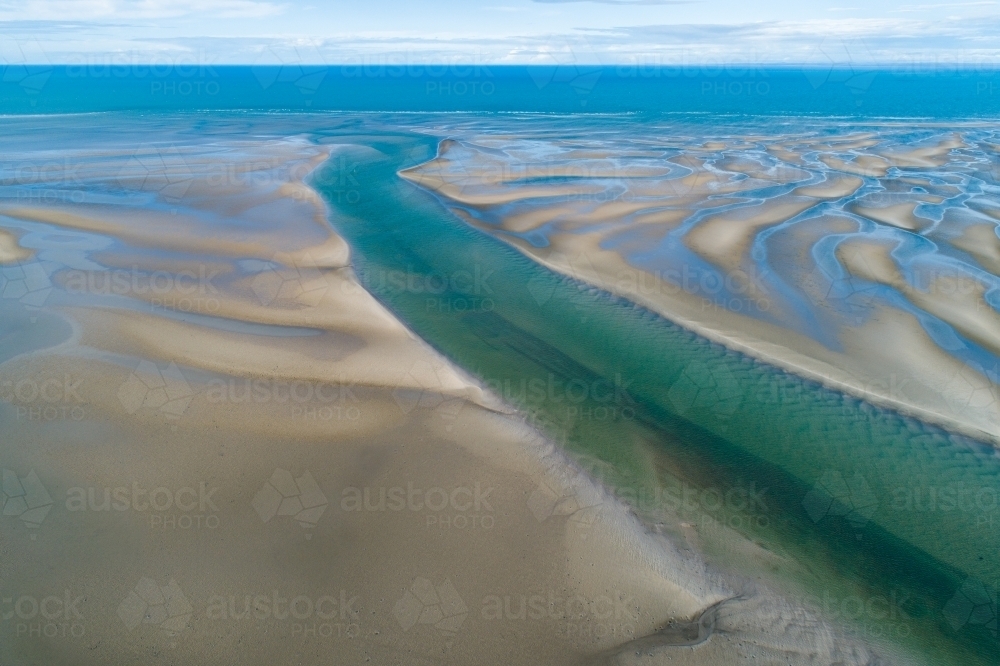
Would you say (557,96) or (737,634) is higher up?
(737,634)

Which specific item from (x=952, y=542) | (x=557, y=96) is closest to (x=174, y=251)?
(x=952, y=542)

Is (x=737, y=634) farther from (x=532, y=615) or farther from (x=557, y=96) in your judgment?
(x=557, y=96)

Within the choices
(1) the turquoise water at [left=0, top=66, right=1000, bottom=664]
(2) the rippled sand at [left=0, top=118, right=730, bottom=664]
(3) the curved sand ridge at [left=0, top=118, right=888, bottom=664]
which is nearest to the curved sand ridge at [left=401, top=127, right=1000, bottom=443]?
(1) the turquoise water at [left=0, top=66, right=1000, bottom=664]
